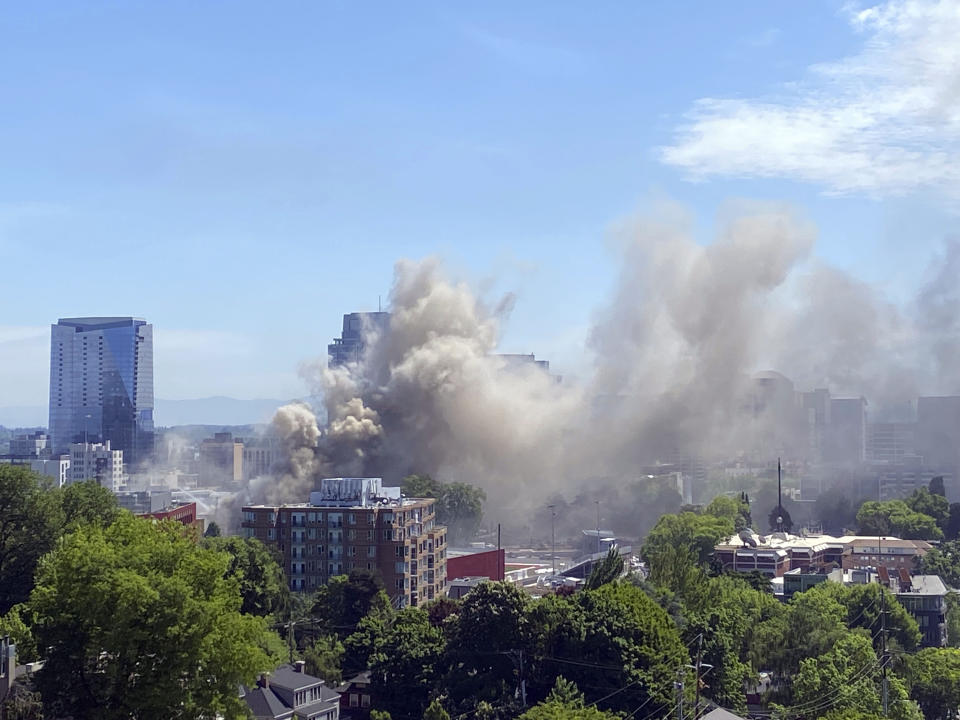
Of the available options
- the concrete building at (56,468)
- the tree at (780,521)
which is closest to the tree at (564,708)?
the tree at (780,521)

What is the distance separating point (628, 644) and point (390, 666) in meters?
8.74

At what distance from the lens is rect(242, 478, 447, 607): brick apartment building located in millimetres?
74500

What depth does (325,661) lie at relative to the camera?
53188mm

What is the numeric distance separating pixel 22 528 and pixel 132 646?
784 inches

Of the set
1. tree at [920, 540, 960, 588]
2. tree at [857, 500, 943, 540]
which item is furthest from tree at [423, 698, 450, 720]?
tree at [857, 500, 943, 540]

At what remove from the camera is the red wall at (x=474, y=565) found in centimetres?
8469

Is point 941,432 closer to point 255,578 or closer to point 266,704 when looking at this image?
point 255,578

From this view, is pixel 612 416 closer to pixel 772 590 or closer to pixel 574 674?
pixel 772 590

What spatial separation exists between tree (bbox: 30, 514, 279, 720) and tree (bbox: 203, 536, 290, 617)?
2294 centimetres

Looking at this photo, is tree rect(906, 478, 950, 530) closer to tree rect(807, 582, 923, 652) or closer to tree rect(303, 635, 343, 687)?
tree rect(807, 582, 923, 652)

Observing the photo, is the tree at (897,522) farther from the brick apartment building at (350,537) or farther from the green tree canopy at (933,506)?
the brick apartment building at (350,537)

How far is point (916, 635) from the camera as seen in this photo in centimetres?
6588

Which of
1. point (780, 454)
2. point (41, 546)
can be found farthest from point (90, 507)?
point (780, 454)

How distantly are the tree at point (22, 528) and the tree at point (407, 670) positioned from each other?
12720 mm
